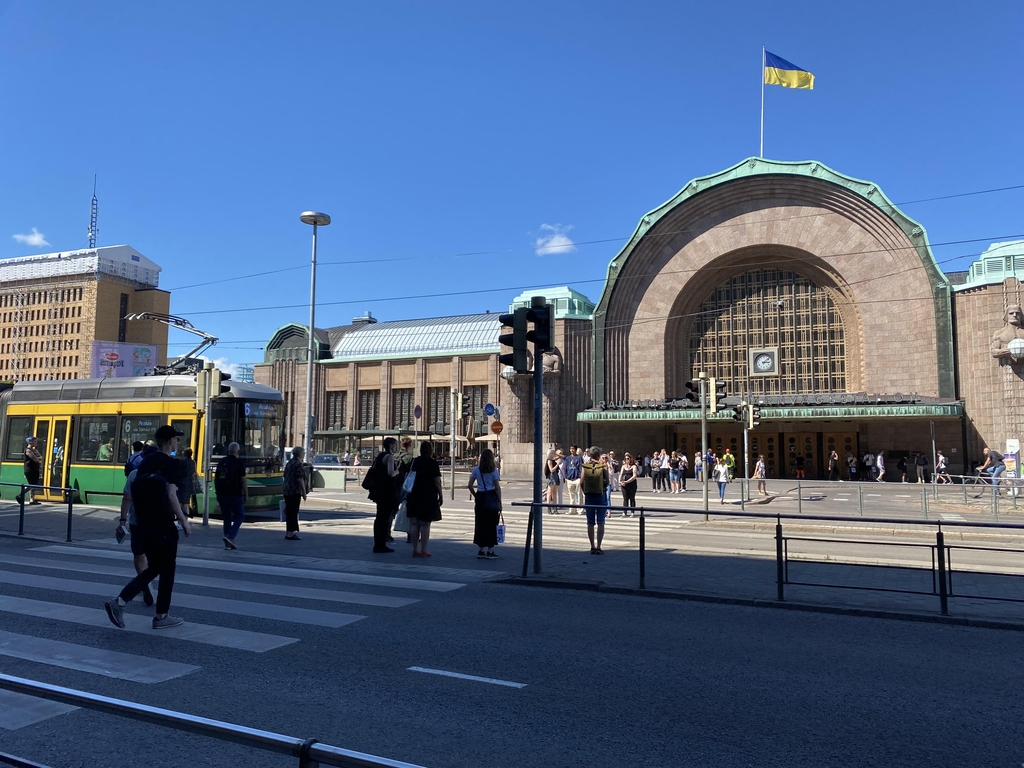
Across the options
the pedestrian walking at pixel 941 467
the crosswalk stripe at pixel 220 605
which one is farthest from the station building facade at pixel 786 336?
the crosswalk stripe at pixel 220 605

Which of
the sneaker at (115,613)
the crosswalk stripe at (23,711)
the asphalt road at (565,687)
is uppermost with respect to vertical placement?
the sneaker at (115,613)

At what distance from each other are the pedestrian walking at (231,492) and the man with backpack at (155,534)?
5.50 metres

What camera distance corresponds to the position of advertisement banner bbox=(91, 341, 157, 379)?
51562 millimetres

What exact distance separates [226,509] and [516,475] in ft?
97.7

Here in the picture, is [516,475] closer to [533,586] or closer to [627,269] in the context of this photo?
[627,269]

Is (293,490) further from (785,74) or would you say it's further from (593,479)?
(785,74)

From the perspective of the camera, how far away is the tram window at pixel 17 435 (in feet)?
63.6

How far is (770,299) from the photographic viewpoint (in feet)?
133

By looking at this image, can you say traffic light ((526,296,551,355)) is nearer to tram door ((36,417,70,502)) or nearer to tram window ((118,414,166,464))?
tram window ((118,414,166,464))

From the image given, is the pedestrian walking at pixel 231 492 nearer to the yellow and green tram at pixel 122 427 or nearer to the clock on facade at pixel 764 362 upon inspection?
the yellow and green tram at pixel 122 427

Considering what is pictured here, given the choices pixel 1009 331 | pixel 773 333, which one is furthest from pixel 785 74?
pixel 1009 331

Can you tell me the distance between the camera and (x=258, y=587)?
8930 mm

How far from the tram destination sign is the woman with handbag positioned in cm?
2335

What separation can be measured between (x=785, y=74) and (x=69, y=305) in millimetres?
100766
